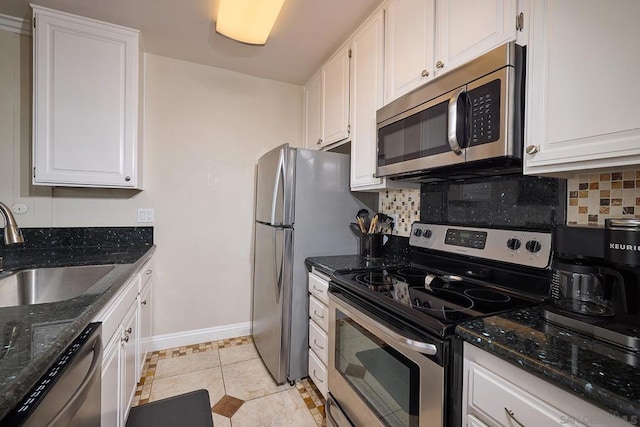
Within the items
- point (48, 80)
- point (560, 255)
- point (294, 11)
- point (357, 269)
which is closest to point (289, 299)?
point (357, 269)

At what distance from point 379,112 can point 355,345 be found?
1.25m

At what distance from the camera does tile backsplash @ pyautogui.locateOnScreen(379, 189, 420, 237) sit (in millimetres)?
1851

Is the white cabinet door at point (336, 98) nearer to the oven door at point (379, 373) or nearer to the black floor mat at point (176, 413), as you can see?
the oven door at point (379, 373)

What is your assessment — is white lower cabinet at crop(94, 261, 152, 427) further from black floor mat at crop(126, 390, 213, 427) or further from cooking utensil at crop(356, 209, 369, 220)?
cooking utensil at crop(356, 209, 369, 220)

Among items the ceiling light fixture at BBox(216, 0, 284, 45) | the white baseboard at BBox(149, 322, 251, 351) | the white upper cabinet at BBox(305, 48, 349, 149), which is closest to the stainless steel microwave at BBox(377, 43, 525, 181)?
the white upper cabinet at BBox(305, 48, 349, 149)

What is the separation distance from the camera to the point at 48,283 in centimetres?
143

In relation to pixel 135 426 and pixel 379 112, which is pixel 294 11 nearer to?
pixel 379 112

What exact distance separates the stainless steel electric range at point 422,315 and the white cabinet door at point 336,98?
99 centimetres

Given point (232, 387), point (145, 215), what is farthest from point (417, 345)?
point (145, 215)

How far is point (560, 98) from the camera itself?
0.88 meters

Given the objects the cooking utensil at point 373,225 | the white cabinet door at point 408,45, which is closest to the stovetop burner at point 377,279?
the cooking utensil at point 373,225

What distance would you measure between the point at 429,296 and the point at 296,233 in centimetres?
99

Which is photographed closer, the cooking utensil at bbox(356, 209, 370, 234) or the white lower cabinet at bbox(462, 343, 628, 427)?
the white lower cabinet at bbox(462, 343, 628, 427)

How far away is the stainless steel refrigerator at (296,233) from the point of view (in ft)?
6.19
